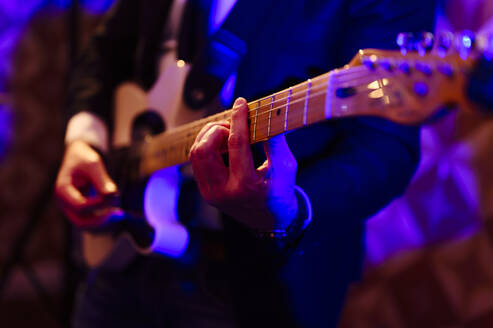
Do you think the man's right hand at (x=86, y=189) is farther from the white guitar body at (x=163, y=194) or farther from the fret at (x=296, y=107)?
the fret at (x=296, y=107)

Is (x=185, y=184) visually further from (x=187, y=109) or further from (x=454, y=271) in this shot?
(x=454, y=271)

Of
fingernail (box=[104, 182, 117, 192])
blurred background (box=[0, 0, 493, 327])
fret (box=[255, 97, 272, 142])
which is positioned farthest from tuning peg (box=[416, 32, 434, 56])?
fingernail (box=[104, 182, 117, 192])

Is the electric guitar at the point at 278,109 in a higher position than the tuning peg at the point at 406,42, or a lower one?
lower

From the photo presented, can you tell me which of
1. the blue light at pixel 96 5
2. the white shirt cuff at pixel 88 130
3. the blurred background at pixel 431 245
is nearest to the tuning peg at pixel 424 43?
the blurred background at pixel 431 245

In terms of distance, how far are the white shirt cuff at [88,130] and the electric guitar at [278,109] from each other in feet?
0.22

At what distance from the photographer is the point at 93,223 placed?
3.12ft

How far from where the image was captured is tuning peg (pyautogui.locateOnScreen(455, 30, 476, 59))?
0.40 metres

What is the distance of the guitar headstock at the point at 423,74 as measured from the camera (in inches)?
15.8

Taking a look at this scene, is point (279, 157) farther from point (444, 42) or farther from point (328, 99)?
point (444, 42)

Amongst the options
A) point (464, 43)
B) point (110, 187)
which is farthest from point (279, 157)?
point (110, 187)

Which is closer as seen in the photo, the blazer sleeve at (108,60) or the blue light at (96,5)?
the blazer sleeve at (108,60)

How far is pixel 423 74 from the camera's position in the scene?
16.9 inches

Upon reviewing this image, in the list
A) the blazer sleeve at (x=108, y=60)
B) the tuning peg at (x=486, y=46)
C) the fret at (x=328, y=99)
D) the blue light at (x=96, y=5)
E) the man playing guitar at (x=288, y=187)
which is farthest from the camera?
the blue light at (x=96, y=5)

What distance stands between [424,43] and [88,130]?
848mm
